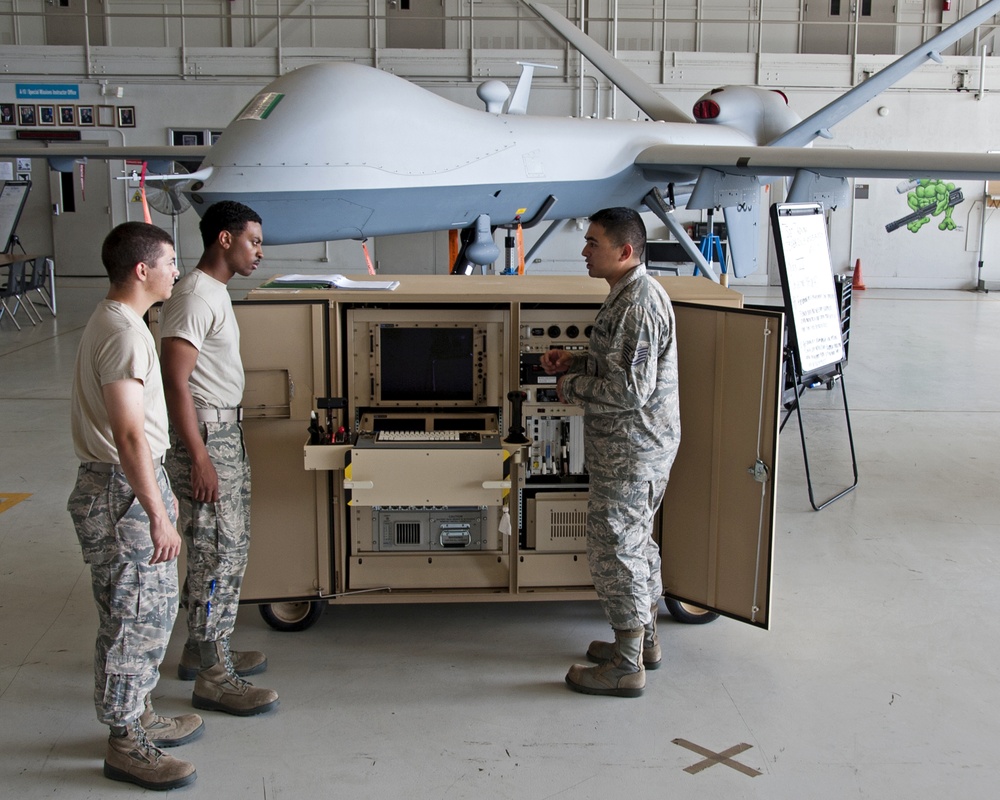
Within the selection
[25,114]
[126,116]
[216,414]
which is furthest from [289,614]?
[25,114]

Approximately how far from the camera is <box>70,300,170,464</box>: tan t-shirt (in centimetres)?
282

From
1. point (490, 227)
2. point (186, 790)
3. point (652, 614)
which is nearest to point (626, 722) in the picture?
point (652, 614)

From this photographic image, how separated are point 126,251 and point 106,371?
39cm

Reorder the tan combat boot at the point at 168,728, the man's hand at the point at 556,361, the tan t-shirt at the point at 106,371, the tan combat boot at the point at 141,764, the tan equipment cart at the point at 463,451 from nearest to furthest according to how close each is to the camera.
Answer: the tan t-shirt at the point at 106,371 < the tan combat boot at the point at 141,764 < the tan combat boot at the point at 168,728 < the man's hand at the point at 556,361 < the tan equipment cart at the point at 463,451

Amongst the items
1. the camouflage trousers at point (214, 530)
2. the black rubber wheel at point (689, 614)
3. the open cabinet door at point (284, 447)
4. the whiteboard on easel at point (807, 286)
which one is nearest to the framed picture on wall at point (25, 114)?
the whiteboard on easel at point (807, 286)

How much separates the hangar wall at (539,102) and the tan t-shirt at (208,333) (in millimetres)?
15607

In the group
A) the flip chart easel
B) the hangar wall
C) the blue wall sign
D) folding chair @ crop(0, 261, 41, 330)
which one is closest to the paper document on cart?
the flip chart easel

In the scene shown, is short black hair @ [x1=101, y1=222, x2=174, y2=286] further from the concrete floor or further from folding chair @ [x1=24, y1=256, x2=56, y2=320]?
folding chair @ [x1=24, y1=256, x2=56, y2=320]

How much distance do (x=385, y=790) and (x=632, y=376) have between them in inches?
65.3

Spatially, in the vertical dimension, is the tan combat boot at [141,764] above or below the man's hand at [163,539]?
below

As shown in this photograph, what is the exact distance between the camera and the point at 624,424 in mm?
3602

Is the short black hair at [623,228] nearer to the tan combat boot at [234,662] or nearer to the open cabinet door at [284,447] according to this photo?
the open cabinet door at [284,447]

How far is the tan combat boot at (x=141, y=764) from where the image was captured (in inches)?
121

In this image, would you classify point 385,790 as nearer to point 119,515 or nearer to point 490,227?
point 119,515
